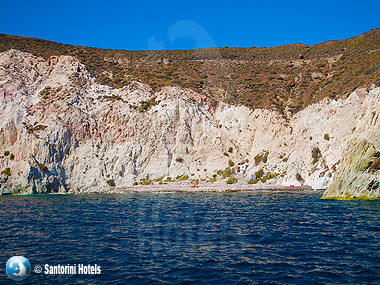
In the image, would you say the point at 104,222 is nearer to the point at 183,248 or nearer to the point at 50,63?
the point at 183,248

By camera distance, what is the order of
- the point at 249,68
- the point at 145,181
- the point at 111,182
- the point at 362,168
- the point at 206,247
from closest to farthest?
the point at 206,247
the point at 362,168
the point at 111,182
the point at 145,181
the point at 249,68

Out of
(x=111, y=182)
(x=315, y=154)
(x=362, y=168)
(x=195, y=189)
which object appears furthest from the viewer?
(x=111, y=182)

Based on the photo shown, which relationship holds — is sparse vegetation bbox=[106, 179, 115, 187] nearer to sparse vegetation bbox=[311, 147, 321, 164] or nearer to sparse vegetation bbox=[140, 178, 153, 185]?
sparse vegetation bbox=[140, 178, 153, 185]

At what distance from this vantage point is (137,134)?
68250 mm

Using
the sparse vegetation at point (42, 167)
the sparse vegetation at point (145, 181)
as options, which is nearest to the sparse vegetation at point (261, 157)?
the sparse vegetation at point (145, 181)

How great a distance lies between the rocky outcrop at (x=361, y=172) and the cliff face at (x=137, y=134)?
17.4 metres

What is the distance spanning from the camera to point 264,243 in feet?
54.1

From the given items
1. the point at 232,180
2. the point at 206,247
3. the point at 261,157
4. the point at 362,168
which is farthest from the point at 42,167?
the point at 362,168

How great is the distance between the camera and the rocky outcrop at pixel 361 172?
32.9 metres

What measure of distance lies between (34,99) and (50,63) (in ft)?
44.4

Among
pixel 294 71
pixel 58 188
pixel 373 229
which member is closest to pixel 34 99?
pixel 58 188

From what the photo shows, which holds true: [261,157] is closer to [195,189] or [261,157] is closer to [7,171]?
[195,189]

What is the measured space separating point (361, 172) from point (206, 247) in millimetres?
24588

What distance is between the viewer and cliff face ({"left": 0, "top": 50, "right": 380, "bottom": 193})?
2255 inches
